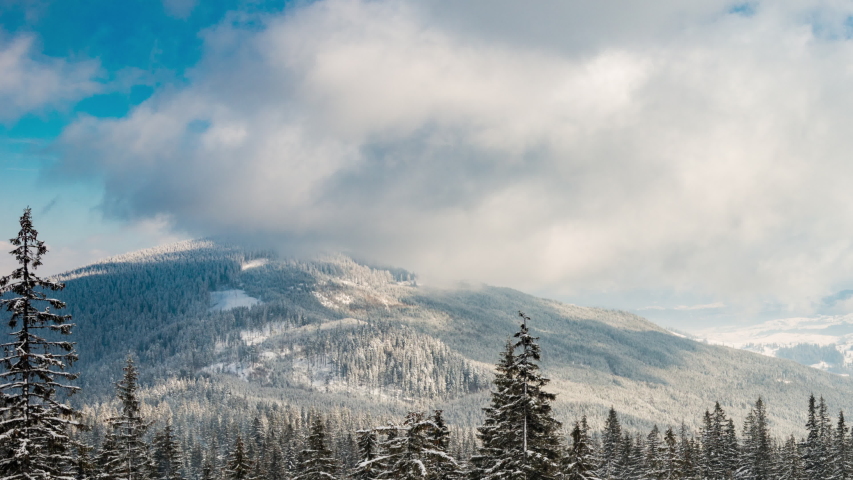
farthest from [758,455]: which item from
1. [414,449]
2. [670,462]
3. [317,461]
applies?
[414,449]

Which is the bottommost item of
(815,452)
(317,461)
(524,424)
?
(815,452)

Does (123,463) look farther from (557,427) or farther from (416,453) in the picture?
(557,427)

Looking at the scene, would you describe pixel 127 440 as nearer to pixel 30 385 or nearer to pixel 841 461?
pixel 30 385

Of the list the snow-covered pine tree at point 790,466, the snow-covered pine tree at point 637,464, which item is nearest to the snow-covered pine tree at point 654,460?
the snow-covered pine tree at point 637,464

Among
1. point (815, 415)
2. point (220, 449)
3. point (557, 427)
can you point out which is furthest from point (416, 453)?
point (220, 449)

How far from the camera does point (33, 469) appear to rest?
2202 centimetres

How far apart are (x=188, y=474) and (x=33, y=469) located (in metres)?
119

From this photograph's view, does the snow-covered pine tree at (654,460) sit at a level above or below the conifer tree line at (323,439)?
below

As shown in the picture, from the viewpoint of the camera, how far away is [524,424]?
29.9m

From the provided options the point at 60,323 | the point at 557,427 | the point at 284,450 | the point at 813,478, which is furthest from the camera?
the point at 284,450

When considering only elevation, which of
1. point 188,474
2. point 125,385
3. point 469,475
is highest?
point 125,385

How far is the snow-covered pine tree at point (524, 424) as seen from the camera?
29.5m

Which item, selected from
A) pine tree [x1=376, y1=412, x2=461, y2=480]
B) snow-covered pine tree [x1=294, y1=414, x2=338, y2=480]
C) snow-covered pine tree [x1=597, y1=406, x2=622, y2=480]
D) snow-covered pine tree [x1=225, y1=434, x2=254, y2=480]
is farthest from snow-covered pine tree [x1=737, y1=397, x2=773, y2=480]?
pine tree [x1=376, y1=412, x2=461, y2=480]

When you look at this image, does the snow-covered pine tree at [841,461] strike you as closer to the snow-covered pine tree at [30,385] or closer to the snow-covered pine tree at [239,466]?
the snow-covered pine tree at [239,466]
